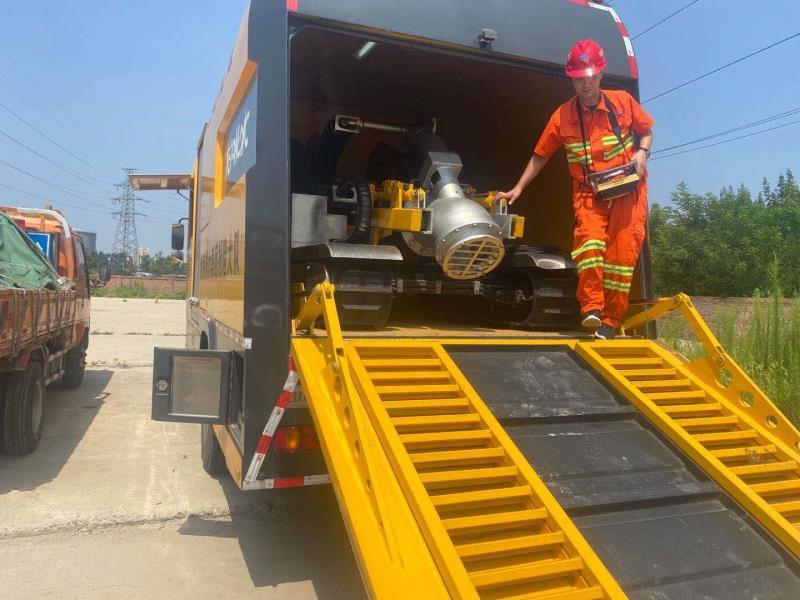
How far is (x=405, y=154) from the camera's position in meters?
4.80

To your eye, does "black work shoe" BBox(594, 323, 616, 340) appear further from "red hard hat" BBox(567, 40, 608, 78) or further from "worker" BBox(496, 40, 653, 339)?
"red hard hat" BBox(567, 40, 608, 78)

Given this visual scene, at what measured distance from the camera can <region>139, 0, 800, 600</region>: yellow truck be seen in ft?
6.85

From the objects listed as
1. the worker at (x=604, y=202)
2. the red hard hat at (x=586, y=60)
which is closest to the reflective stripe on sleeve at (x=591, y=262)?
the worker at (x=604, y=202)

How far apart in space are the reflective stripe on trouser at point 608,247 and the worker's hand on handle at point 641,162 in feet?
0.32

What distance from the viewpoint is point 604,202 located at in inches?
146

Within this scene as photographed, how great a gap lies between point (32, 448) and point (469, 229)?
15.2ft

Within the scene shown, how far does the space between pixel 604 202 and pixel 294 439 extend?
2255 mm

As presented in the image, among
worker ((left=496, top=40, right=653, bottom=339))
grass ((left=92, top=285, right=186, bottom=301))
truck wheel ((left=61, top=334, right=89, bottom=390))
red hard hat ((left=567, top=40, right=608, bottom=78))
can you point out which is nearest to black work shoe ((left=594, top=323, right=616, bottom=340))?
worker ((left=496, top=40, right=653, bottom=339))

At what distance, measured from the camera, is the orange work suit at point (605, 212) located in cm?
367

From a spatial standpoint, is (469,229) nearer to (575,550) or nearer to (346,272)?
(346,272)

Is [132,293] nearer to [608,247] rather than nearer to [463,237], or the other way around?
[463,237]

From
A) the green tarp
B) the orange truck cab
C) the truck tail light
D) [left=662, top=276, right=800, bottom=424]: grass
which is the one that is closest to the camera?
the truck tail light

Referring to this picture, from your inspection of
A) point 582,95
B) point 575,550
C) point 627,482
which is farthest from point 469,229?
point 575,550

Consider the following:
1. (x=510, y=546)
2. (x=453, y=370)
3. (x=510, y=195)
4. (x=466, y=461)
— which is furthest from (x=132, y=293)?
(x=510, y=546)
